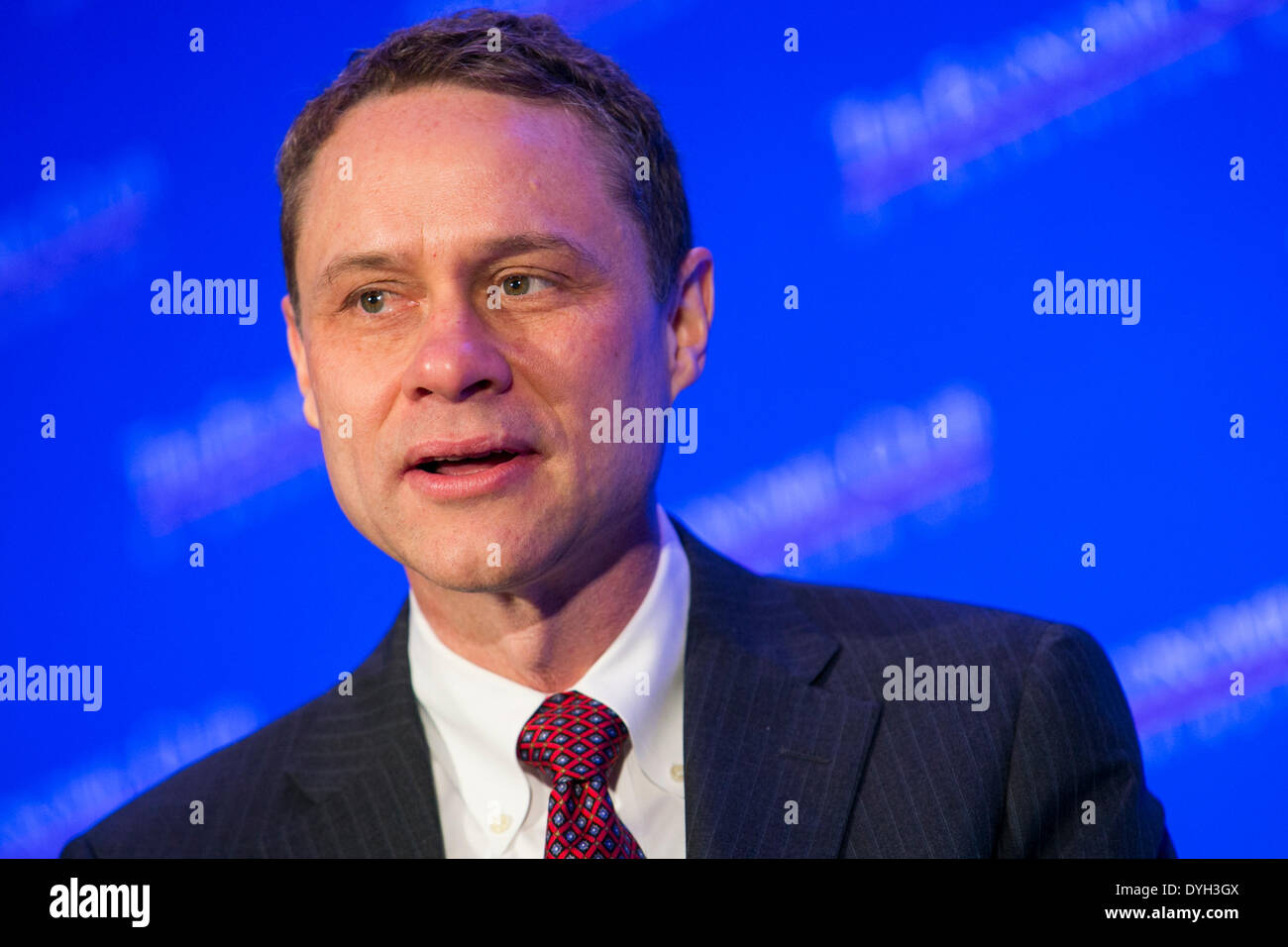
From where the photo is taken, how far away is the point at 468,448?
2301 mm

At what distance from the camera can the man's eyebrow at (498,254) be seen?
234cm

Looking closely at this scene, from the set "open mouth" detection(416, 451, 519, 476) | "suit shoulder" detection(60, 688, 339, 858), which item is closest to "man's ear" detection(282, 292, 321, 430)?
"open mouth" detection(416, 451, 519, 476)

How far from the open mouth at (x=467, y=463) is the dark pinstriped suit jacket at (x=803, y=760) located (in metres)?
0.52

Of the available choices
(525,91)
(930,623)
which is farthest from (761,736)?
(525,91)

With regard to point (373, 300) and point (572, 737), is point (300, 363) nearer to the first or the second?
point (373, 300)

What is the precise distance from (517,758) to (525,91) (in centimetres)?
122

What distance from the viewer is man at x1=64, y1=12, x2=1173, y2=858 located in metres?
2.36

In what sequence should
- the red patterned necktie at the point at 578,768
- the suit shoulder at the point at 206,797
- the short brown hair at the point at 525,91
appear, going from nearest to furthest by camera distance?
the red patterned necktie at the point at 578,768
the short brown hair at the point at 525,91
the suit shoulder at the point at 206,797

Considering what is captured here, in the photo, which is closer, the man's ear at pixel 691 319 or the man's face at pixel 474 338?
the man's face at pixel 474 338

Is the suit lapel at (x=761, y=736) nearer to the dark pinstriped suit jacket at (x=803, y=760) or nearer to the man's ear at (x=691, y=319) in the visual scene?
the dark pinstriped suit jacket at (x=803, y=760)

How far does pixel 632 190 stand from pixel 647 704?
→ 0.98m

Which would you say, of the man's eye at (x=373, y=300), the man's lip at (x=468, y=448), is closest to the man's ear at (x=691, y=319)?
the man's lip at (x=468, y=448)

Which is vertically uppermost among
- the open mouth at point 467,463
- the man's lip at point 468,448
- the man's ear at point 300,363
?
the man's ear at point 300,363
